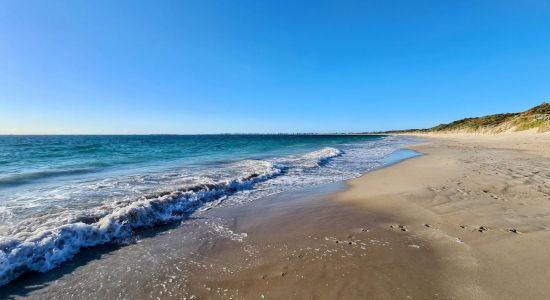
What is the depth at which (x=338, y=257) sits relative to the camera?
4191 mm

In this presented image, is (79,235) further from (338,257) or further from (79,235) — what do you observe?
(338,257)

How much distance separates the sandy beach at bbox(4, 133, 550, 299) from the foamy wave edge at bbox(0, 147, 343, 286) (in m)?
0.32

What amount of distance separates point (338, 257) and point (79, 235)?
181 inches

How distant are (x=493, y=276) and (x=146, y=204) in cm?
667

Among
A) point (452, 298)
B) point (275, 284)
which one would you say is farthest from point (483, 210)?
point (275, 284)

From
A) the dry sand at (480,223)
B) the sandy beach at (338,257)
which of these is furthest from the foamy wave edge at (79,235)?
the dry sand at (480,223)

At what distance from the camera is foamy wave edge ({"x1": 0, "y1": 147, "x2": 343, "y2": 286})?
4.19 metres

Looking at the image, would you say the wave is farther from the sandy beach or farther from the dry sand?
the dry sand

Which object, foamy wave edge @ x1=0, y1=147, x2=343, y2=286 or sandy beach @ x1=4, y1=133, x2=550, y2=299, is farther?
foamy wave edge @ x1=0, y1=147, x2=343, y2=286

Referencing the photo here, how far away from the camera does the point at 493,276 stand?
11.2ft

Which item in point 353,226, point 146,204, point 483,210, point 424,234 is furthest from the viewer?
point 146,204

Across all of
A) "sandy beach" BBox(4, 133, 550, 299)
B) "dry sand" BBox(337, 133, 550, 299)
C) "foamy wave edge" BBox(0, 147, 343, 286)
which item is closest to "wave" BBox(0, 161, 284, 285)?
"foamy wave edge" BBox(0, 147, 343, 286)

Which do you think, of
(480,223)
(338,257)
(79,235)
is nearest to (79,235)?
(79,235)

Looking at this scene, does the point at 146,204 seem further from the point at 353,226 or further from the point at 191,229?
Result: the point at 353,226
